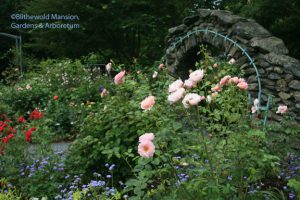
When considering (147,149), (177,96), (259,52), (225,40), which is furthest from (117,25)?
(147,149)

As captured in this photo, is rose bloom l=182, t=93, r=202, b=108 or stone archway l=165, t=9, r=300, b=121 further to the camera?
stone archway l=165, t=9, r=300, b=121

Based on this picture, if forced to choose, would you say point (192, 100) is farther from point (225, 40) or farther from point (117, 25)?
point (117, 25)

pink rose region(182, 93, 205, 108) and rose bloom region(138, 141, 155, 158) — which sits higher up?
pink rose region(182, 93, 205, 108)

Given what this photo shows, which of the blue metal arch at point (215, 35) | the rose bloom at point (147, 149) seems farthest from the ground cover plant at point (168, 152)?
the blue metal arch at point (215, 35)

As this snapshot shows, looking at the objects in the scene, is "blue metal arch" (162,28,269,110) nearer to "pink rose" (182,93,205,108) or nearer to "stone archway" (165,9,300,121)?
"stone archway" (165,9,300,121)

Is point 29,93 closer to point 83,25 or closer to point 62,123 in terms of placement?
point 62,123

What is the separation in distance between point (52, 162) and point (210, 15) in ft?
14.3

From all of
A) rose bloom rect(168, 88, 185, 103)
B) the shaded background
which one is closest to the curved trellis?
rose bloom rect(168, 88, 185, 103)

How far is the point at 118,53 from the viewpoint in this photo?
1623 centimetres

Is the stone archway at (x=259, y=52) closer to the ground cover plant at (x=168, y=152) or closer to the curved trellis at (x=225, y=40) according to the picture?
the curved trellis at (x=225, y=40)

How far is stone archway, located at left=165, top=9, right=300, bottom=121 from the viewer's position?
222 inches

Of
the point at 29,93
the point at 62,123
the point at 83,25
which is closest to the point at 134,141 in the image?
the point at 62,123

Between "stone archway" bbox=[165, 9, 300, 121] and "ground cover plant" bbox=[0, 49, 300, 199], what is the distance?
0.57 metres

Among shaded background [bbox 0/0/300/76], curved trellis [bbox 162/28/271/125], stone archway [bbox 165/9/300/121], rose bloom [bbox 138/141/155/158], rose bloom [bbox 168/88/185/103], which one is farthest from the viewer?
shaded background [bbox 0/0/300/76]
